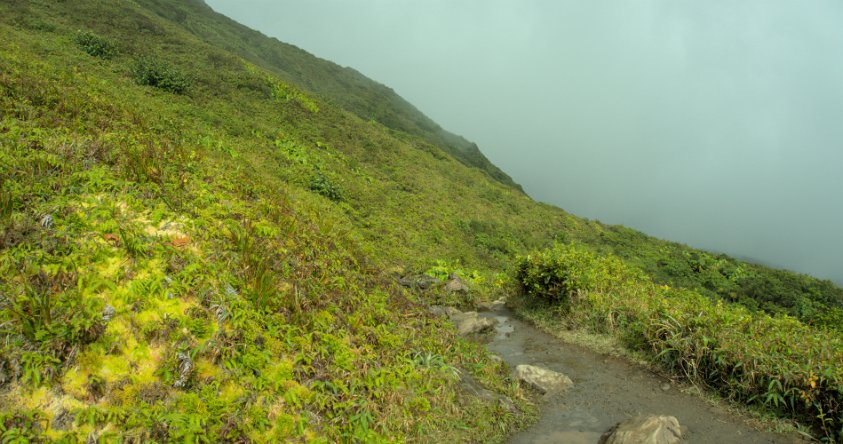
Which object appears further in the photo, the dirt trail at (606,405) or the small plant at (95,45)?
the small plant at (95,45)

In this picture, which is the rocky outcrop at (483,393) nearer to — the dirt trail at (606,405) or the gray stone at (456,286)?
the dirt trail at (606,405)

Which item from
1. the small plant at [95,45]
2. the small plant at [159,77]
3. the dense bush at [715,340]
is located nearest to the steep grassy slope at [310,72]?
the small plant at [95,45]

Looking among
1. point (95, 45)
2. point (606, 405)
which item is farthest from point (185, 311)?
point (95, 45)

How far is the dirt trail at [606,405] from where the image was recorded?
647 cm

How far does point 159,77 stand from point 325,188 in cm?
1137

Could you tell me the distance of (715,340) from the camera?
7.82 m

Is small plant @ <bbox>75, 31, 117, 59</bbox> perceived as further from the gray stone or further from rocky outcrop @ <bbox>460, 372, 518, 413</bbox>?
rocky outcrop @ <bbox>460, 372, 518, 413</bbox>

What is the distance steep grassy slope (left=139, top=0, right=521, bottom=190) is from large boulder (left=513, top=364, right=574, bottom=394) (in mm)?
36931

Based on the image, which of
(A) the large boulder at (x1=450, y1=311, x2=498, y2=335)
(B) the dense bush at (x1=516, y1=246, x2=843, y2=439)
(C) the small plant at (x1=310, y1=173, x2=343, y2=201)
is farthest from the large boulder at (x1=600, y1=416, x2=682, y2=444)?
(C) the small plant at (x1=310, y1=173, x2=343, y2=201)

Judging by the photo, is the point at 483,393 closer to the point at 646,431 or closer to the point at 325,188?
the point at 646,431

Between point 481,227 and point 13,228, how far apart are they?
21.6m

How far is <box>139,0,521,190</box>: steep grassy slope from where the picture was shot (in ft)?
135

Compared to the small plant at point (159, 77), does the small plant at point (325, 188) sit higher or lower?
lower

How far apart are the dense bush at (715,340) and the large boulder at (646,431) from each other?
5.82 ft
